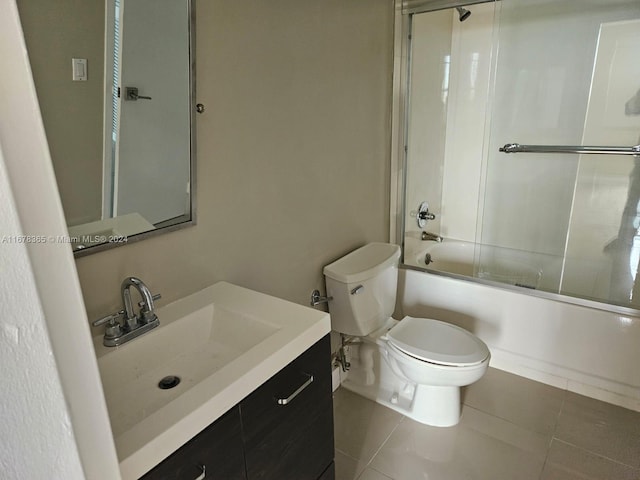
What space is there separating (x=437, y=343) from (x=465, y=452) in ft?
1.54

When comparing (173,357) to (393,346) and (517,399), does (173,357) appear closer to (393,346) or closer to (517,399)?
(393,346)

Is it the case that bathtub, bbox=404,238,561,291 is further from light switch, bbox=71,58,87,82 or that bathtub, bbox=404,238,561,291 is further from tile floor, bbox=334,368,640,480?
light switch, bbox=71,58,87,82

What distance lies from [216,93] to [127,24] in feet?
1.07

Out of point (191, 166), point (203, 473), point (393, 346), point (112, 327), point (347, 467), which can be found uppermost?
point (191, 166)

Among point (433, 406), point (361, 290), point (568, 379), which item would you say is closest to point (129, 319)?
point (361, 290)

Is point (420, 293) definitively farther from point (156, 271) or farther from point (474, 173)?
point (156, 271)

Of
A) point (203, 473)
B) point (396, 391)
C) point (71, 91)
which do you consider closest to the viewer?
point (203, 473)

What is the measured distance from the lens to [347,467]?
1877 millimetres

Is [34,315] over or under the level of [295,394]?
over

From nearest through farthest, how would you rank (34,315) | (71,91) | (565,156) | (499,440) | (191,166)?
(34,315), (71,91), (191,166), (499,440), (565,156)

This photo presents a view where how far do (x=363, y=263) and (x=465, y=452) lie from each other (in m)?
0.93

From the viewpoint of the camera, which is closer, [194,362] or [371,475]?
[194,362]

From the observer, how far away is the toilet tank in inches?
78.9

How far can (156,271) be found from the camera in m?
1.38
